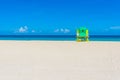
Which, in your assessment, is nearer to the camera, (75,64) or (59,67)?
(59,67)

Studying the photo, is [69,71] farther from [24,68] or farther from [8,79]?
[8,79]

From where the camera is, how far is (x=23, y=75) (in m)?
3.51

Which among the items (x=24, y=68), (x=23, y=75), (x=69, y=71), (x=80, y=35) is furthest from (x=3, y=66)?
(x=80, y=35)

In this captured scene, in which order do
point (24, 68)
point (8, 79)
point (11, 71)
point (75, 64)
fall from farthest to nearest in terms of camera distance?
1. point (75, 64)
2. point (24, 68)
3. point (11, 71)
4. point (8, 79)

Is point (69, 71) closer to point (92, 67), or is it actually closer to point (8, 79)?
point (92, 67)

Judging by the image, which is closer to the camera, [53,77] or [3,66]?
[53,77]

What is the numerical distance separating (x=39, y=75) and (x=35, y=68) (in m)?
0.55

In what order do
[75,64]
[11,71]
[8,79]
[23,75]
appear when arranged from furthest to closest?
[75,64] < [11,71] < [23,75] < [8,79]

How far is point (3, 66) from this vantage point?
4.19 m

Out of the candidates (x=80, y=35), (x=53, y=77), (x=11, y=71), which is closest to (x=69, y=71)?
(x=53, y=77)

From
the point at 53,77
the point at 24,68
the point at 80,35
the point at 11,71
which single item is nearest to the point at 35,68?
the point at 24,68

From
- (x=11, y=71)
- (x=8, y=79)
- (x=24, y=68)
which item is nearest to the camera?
(x=8, y=79)

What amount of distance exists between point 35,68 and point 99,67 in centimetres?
105

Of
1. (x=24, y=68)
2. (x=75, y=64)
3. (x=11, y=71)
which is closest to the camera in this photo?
(x=11, y=71)
